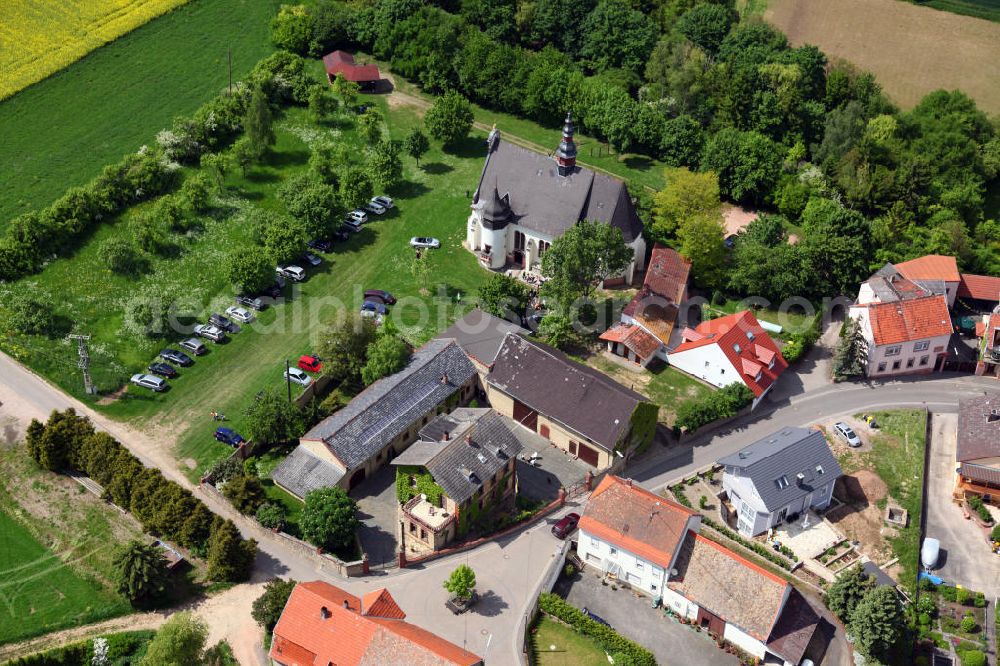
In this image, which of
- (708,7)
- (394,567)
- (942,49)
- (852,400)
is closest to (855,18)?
(942,49)

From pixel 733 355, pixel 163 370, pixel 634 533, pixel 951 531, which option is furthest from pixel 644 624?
pixel 163 370

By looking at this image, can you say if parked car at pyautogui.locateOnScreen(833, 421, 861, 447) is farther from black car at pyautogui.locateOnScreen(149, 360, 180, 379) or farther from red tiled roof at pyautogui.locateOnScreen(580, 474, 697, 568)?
black car at pyautogui.locateOnScreen(149, 360, 180, 379)

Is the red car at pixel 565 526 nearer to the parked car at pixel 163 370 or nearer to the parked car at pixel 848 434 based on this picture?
the parked car at pixel 848 434

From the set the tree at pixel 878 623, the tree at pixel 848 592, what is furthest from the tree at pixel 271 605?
the tree at pixel 878 623

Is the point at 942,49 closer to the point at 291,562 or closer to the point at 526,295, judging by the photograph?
the point at 526,295

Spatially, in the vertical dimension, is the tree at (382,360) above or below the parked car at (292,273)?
above

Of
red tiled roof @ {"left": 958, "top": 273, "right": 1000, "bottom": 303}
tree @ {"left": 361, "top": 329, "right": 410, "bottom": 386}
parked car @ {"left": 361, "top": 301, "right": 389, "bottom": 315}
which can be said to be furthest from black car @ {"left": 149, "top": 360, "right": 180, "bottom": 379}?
red tiled roof @ {"left": 958, "top": 273, "right": 1000, "bottom": 303}
